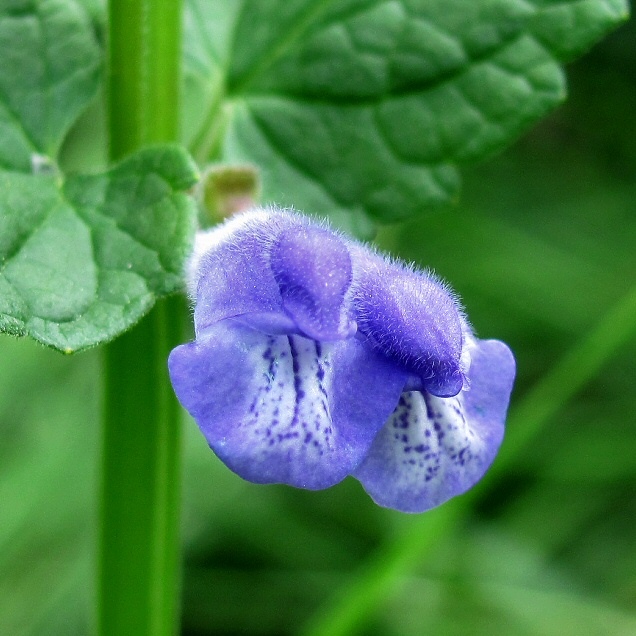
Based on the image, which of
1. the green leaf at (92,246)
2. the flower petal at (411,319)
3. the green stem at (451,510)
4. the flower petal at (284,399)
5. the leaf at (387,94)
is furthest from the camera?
the green stem at (451,510)

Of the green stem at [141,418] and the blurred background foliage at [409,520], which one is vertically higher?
the green stem at [141,418]

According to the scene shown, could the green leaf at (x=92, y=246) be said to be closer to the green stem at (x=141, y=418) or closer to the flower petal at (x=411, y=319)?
the green stem at (x=141, y=418)

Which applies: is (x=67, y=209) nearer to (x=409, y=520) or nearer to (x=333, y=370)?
(x=333, y=370)

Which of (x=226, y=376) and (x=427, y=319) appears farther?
(x=427, y=319)

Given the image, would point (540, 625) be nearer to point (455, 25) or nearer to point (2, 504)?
point (2, 504)

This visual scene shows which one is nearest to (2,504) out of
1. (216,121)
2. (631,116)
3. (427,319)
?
(216,121)

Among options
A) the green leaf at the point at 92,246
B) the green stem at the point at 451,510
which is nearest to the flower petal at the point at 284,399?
the green leaf at the point at 92,246
